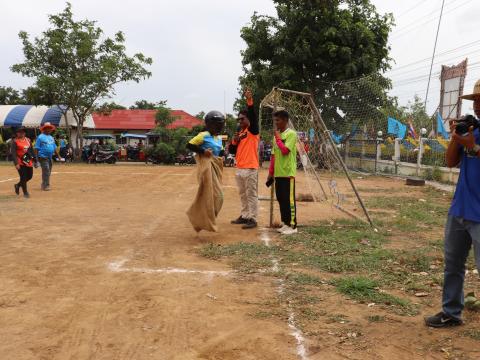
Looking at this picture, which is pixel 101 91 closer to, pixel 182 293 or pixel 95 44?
pixel 95 44

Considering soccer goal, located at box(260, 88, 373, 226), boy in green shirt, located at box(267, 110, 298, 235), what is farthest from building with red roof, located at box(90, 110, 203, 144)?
boy in green shirt, located at box(267, 110, 298, 235)

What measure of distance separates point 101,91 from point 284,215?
2437 cm

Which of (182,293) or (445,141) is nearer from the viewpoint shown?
(182,293)

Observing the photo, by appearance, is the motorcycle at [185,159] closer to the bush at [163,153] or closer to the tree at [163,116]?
the bush at [163,153]

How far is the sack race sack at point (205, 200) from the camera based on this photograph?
673 centimetres

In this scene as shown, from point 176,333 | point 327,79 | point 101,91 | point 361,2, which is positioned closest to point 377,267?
point 176,333

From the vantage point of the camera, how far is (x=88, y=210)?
9695mm

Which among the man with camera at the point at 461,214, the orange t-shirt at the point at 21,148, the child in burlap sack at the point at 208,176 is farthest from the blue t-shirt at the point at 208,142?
the orange t-shirt at the point at 21,148

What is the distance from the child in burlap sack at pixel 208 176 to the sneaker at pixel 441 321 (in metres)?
3.54

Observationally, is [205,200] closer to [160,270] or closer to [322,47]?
[160,270]

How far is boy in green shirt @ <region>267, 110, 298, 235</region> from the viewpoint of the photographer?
7215mm

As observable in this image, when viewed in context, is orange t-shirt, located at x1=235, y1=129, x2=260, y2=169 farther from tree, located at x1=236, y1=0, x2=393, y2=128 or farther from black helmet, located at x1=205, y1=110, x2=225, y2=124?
tree, located at x1=236, y1=0, x2=393, y2=128

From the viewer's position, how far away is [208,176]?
22.2 ft

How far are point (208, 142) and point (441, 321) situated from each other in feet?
13.5
